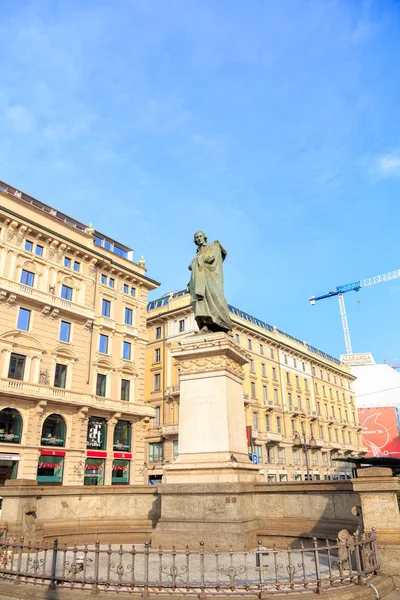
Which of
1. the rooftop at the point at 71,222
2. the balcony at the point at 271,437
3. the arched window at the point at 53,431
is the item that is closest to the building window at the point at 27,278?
the rooftop at the point at 71,222

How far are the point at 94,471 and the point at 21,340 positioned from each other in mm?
11609

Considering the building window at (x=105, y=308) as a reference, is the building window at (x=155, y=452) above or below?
below

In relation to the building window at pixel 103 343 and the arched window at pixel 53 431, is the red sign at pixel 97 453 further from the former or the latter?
the building window at pixel 103 343

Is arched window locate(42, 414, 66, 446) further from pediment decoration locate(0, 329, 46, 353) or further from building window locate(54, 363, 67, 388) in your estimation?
pediment decoration locate(0, 329, 46, 353)

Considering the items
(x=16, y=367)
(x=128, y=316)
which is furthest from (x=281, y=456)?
(x=16, y=367)

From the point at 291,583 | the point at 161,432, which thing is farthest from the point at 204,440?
the point at 161,432

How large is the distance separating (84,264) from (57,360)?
29.5 ft

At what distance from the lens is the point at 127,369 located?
38.6 m

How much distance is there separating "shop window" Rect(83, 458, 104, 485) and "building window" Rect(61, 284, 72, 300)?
42.1 ft

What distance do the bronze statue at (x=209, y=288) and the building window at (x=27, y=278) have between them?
2329 centimetres

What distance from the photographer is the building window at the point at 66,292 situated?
116 ft

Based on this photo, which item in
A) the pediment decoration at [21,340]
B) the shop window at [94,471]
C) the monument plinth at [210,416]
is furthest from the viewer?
the shop window at [94,471]

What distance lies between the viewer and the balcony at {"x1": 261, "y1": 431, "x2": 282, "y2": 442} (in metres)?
49.1

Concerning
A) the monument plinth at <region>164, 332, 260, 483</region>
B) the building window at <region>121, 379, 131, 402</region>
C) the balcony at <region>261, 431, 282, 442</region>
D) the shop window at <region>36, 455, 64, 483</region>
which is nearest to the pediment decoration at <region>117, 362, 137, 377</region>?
the building window at <region>121, 379, 131, 402</region>
